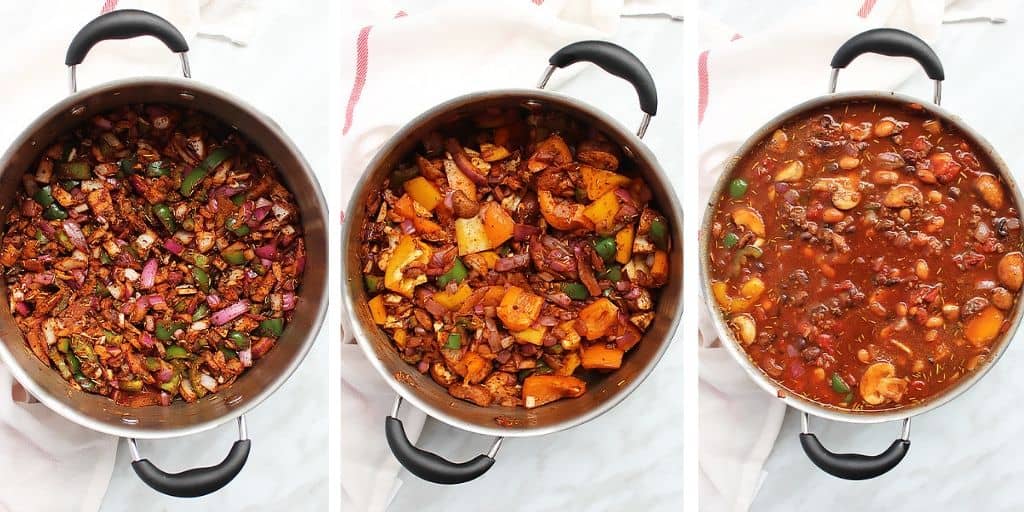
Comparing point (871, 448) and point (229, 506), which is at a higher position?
point (871, 448)

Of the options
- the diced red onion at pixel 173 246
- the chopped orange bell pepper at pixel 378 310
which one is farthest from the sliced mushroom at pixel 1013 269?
the diced red onion at pixel 173 246

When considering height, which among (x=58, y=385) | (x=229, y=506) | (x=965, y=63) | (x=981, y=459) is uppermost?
(x=965, y=63)

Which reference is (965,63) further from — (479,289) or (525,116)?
(479,289)

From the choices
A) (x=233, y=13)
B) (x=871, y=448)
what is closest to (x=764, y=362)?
(x=871, y=448)

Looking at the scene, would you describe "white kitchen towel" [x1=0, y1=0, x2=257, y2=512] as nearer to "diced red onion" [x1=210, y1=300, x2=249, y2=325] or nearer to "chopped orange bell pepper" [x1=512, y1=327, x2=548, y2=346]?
"diced red onion" [x1=210, y1=300, x2=249, y2=325]

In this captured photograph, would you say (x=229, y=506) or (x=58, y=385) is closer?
(x=58, y=385)

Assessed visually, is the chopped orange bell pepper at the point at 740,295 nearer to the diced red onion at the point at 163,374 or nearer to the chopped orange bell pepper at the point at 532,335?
the chopped orange bell pepper at the point at 532,335
